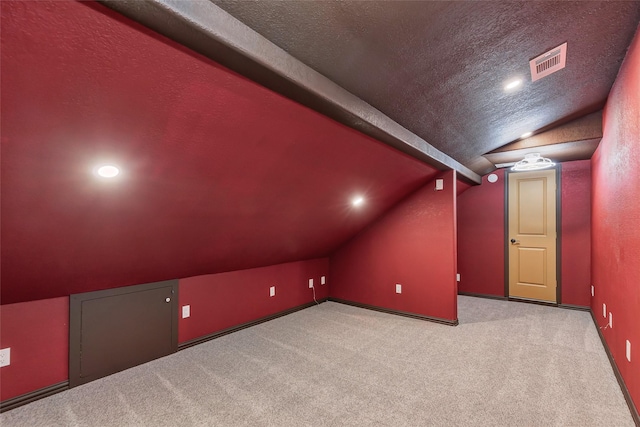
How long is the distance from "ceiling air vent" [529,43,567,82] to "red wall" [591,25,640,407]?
35cm

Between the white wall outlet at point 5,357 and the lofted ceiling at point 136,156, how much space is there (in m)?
0.34

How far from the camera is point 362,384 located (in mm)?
2227

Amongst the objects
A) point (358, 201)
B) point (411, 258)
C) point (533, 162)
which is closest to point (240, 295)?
point (358, 201)

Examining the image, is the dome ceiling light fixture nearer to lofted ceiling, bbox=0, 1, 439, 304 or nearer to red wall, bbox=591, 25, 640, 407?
red wall, bbox=591, 25, 640, 407

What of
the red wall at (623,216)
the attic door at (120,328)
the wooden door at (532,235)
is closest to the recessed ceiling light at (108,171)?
the attic door at (120,328)

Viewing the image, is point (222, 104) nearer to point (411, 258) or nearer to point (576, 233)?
point (411, 258)

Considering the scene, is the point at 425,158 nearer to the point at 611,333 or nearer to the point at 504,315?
the point at 611,333

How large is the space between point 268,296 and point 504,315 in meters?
3.03

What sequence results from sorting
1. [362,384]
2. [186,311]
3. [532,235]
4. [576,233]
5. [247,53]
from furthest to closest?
1. [532,235]
2. [576,233]
3. [186,311]
4. [362,384]
5. [247,53]

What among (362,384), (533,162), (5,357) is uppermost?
(533,162)

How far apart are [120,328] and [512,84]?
3528 millimetres

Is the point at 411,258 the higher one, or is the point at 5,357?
the point at 411,258

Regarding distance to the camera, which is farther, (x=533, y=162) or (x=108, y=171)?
(x=533, y=162)

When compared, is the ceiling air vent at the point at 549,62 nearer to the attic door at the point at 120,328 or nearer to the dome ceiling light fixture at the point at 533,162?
the dome ceiling light fixture at the point at 533,162
